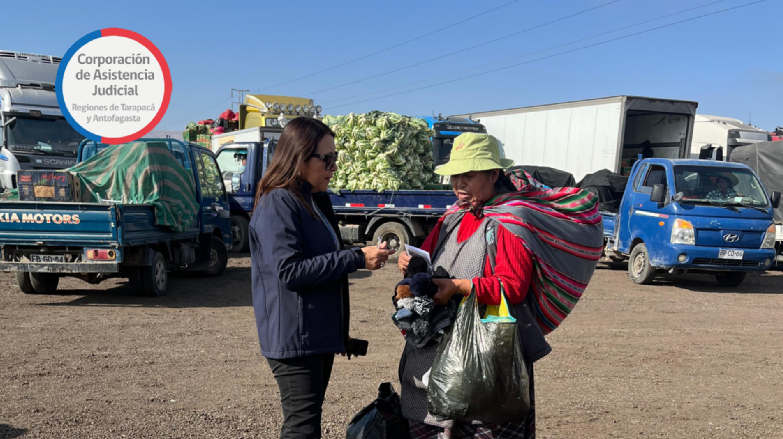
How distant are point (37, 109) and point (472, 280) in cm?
1750

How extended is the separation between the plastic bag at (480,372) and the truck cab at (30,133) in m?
16.9

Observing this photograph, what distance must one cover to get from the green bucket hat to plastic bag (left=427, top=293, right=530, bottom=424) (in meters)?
0.55

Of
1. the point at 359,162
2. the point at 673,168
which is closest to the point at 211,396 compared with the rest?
the point at 359,162

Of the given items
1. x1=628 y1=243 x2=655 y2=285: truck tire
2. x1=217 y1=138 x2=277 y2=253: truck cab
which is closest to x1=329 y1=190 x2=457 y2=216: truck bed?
x1=217 y1=138 x2=277 y2=253: truck cab

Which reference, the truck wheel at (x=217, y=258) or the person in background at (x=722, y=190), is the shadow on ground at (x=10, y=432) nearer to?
the truck wheel at (x=217, y=258)

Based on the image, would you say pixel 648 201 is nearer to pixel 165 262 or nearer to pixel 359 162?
pixel 359 162

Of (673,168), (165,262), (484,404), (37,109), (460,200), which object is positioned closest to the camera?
(484,404)

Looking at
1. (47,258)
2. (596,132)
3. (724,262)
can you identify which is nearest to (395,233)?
(724,262)

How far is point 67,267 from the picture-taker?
774 centimetres

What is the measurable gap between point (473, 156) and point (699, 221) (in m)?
8.69

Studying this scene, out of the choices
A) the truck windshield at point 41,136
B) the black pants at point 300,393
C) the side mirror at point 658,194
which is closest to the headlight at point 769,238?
the side mirror at point 658,194

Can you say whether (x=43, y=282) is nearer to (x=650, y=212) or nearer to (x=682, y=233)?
(x=650, y=212)

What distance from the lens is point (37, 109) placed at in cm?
1678

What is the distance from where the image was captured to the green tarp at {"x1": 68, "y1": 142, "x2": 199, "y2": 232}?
334 inches
